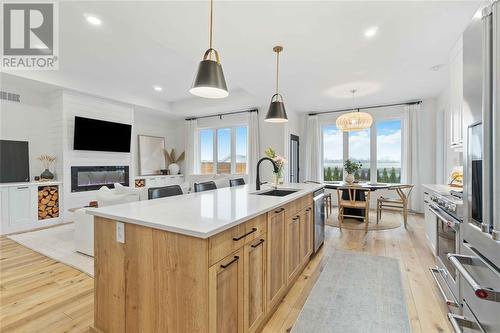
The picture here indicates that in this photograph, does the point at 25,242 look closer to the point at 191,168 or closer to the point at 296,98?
the point at 191,168

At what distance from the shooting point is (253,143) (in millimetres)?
6738

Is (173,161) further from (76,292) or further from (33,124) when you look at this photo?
(76,292)

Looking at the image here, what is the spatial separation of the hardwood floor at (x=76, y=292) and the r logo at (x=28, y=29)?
10.3 ft

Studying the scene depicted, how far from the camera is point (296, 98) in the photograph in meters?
5.63

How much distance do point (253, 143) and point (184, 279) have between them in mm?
5648

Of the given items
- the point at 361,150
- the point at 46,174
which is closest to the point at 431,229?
the point at 361,150

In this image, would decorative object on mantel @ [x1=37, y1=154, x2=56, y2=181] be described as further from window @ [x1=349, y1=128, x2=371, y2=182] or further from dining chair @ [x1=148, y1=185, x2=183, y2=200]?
window @ [x1=349, y1=128, x2=371, y2=182]

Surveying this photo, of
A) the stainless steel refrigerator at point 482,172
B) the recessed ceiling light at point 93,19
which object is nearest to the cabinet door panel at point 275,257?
the stainless steel refrigerator at point 482,172

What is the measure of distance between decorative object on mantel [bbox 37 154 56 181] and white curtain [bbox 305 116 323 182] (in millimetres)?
6411

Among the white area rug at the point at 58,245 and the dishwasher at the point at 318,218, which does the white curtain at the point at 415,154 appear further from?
the white area rug at the point at 58,245

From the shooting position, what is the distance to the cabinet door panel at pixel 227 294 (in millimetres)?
1224

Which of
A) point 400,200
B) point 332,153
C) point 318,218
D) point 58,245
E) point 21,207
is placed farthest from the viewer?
point 332,153

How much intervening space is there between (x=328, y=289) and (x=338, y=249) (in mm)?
1234

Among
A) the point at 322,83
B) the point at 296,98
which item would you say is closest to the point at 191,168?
the point at 296,98
